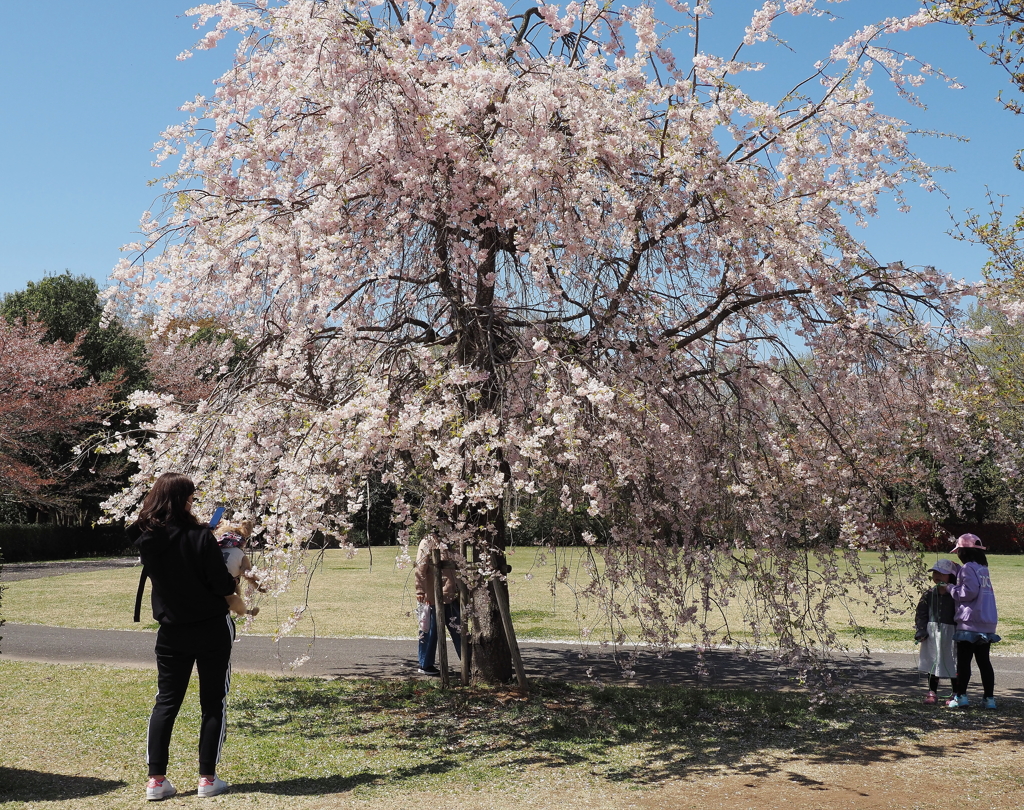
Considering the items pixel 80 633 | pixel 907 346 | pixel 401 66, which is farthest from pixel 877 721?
A: pixel 80 633

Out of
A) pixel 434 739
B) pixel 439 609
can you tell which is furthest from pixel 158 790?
pixel 439 609

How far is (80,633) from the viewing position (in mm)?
11336

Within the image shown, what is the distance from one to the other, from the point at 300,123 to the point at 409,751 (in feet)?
15.5

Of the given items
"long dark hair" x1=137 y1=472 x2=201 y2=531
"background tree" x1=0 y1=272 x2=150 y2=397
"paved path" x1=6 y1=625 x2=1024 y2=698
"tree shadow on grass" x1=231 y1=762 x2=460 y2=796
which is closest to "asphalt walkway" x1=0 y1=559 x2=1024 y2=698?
"paved path" x1=6 y1=625 x2=1024 y2=698

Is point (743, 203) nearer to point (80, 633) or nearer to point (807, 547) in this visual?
point (807, 547)

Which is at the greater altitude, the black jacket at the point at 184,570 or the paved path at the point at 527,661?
the black jacket at the point at 184,570

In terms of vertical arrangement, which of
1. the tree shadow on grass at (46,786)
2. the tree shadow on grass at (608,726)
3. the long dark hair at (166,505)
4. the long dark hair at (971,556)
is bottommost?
the tree shadow on grass at (608,726)

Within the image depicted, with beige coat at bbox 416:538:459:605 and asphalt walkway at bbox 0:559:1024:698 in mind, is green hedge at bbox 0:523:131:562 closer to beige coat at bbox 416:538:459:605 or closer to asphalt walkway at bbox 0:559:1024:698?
asphalt walkway at bbox 0:559:1024:698

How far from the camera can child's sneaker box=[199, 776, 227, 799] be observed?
4766 millimetres

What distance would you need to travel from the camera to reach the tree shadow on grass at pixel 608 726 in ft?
18.4

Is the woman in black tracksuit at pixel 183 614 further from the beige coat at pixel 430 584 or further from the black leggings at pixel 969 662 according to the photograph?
the black leggings at pixel 969 662

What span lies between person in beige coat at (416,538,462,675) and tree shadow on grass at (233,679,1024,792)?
655 millimetres

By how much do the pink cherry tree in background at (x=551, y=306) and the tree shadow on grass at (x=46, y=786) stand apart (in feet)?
5.20

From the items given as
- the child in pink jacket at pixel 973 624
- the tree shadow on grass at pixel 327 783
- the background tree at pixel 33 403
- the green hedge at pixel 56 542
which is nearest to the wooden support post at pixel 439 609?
the tree shadow on grass at pixel 327 783
